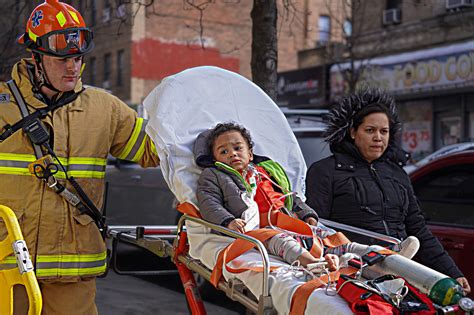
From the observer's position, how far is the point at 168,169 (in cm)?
404

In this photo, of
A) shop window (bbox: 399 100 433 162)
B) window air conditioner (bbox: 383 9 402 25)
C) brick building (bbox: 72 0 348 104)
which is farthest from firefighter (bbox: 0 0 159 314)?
brick building (bbox: 72 0 348 104)

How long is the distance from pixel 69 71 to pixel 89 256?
0.91 metres

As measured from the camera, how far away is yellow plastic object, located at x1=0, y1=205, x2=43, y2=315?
2.77 metres

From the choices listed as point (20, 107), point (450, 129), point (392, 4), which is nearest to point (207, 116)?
point (20, 107)

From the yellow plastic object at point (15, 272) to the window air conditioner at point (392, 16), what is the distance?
20.4m

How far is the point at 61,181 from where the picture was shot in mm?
3303

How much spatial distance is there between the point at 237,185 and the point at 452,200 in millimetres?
2096

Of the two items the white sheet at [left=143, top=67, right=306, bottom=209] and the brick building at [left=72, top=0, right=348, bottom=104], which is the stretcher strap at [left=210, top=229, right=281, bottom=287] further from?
the brick building at [left=72, top=0, right=348, bottom=104]

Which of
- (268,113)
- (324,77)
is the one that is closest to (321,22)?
(324,77)

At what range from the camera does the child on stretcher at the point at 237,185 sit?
3725mm

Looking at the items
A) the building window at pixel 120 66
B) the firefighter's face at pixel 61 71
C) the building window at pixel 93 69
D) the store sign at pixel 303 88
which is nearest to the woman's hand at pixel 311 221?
the firefighter's face at pixel 61 71

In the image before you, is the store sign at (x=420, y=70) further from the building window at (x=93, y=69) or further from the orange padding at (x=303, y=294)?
the orange padding at (x=303, y=294)

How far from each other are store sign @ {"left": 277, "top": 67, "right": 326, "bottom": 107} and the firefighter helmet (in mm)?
20512

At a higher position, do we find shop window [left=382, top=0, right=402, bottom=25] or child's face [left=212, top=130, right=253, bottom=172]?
shop window [left=382, top=0, right=402, bottom=25]
